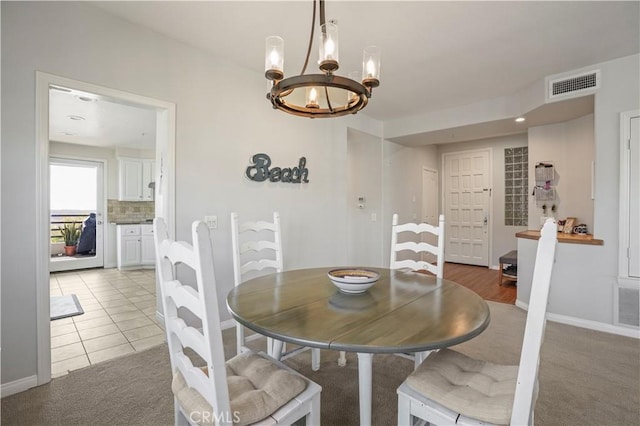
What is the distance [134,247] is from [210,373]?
6085mm

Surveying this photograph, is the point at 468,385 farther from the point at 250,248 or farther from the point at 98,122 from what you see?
the point at 98,122

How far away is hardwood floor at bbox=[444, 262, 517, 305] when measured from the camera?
4172 millimetres

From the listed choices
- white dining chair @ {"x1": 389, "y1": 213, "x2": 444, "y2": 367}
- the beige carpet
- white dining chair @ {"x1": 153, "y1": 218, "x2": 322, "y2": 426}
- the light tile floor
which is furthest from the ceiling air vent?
the light tile floor

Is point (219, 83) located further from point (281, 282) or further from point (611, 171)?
point (611, 171)

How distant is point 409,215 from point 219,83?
413cm

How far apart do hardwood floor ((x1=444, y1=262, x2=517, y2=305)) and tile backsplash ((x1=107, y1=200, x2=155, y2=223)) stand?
6.14 metres

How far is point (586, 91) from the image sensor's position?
10.3 ft

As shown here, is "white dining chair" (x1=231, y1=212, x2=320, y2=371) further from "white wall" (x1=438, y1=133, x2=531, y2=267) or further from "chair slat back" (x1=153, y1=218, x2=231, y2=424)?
"white wall" (x1=438, y1=133, x2=531, y2=267)

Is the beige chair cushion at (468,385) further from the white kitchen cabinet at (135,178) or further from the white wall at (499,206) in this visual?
the white kitchen cabinet at (135,178)

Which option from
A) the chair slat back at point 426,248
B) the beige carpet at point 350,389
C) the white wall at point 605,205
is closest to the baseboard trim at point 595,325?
the white wall at point 605,205

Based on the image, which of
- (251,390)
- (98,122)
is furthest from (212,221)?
(98,122)

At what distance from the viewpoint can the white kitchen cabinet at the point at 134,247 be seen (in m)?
5.92

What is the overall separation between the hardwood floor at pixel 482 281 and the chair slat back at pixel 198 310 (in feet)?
13.2

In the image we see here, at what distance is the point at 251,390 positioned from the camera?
115 cm
